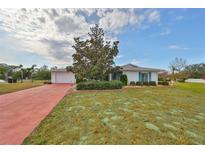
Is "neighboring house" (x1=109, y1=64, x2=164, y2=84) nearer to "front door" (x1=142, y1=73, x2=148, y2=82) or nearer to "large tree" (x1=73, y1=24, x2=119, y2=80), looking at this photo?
"front door" (x1=142, y1=73, x2=148, y2=82)

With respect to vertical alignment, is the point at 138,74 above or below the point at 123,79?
above

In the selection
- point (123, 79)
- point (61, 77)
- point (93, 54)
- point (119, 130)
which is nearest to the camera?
point (119, 130)

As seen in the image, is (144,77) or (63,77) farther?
(63,77)

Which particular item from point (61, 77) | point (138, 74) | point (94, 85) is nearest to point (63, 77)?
point (61, 77)

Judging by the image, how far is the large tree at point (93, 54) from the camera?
1653 cm

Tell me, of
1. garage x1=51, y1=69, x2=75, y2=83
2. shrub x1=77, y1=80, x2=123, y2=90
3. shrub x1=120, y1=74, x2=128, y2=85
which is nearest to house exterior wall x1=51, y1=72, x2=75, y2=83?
garage x1=51, y1=69, x2=75, y2=83

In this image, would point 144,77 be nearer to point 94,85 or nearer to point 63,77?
point 94,85

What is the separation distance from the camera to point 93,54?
648 inches

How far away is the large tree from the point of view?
16.5 meters
